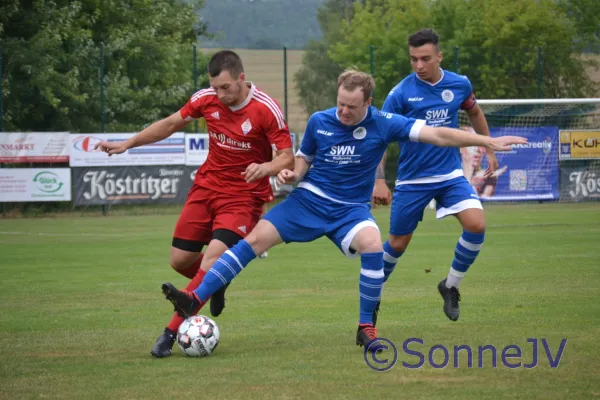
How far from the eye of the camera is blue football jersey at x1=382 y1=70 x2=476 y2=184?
8.46 m

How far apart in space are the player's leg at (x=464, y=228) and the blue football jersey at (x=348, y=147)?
138 centimetres

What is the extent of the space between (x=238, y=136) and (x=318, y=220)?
3.03ft

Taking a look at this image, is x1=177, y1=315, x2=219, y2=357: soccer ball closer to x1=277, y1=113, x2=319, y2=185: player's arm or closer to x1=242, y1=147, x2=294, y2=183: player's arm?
x1=242, y1=147, x2=294, y2=183: player's arm

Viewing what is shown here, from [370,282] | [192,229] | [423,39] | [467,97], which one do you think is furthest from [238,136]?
[467,97]

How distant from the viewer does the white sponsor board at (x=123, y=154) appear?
24516mm

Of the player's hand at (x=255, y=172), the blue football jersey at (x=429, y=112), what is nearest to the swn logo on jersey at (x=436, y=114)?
the blue football jersey at (x=429, y=112)

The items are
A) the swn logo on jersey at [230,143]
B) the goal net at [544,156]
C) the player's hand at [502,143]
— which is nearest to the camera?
the player's hand at [502,143]

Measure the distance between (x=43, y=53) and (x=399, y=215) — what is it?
2143cm

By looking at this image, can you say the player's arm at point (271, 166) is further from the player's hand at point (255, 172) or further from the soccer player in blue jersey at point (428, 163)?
the soccer player in blue jersey at point (428, 163)

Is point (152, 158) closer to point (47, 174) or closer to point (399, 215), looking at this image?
point (47, 174)

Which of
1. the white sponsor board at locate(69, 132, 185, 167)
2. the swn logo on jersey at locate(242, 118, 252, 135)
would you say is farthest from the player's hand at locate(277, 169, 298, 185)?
the white sponsor board at locate(69, 132, 185, 167)

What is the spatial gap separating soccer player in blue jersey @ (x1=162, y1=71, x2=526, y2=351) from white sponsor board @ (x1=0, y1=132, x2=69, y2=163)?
18.1 meters

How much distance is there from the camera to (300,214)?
710 cm

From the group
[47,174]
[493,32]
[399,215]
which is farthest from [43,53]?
[399,215]
